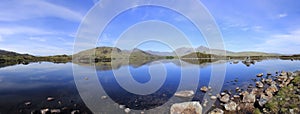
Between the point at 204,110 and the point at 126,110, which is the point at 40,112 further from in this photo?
the point at 204,110

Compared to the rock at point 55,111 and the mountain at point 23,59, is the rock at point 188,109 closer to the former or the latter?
the rock at point 55,111

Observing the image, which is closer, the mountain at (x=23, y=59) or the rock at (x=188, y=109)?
the rock at (x=188, y=109)

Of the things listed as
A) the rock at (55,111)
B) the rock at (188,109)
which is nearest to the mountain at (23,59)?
the rock at (55,111)

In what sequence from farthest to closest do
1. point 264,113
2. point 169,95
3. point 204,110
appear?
point 169,95 < point 204,110 < point 264,113

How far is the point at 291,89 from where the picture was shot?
16953mm

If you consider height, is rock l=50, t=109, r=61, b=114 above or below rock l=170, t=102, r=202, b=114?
below

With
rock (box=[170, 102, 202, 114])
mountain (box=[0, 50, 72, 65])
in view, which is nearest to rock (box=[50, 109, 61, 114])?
rock (box=[170, 102, 202, 114])

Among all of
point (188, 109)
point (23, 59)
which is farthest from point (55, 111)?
point (23, 59)

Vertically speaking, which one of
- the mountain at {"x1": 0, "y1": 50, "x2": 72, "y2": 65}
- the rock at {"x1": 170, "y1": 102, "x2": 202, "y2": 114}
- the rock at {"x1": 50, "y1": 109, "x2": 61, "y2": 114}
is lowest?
the rock at {"x1": 50, "y1": 109, "x2": 61, "y2": 114}

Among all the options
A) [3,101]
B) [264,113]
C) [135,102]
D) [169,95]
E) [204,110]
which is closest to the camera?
[264,113]

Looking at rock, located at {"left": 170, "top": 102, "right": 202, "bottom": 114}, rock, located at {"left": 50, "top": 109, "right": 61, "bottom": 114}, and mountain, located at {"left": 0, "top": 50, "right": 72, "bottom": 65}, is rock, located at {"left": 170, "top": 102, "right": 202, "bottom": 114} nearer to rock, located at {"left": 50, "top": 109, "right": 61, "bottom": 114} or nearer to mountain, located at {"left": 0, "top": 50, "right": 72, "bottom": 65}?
rock, located at {"left": 50, "top": 109, "right": 61, "bottom": 114}

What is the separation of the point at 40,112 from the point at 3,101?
240 inches

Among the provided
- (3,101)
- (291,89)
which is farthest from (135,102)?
(291,89)

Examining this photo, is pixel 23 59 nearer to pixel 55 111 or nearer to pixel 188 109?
pixel 55 111
